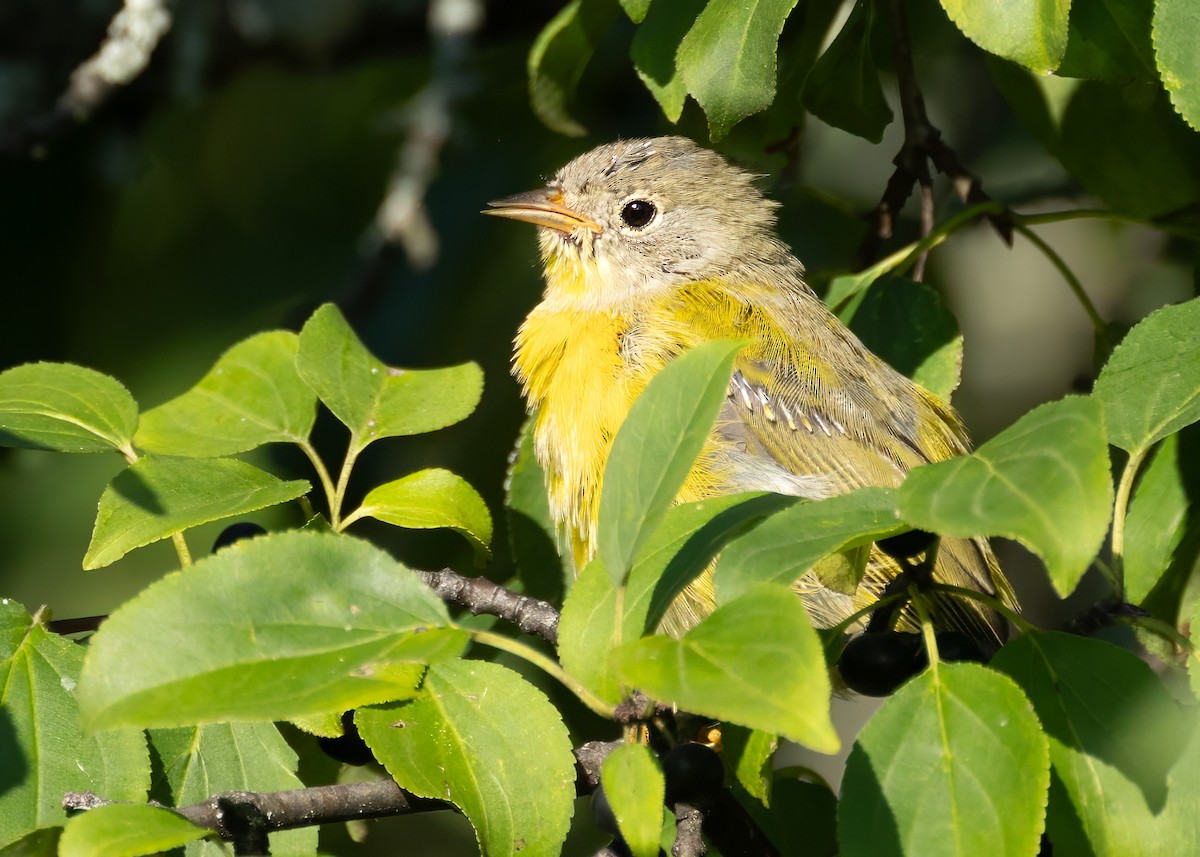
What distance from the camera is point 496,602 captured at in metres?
2.59

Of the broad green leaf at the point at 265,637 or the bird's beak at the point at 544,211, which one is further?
the bird's beak at the point at 544,211

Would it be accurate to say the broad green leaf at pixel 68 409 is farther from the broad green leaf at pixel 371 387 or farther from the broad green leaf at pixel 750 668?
the broad green leaf at pixel 750 668

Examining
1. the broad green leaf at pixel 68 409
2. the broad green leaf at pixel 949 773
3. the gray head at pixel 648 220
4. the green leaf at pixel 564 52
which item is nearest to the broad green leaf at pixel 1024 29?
the broad green leaf at pixel 949 773

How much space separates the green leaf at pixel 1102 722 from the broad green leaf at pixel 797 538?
42 cm

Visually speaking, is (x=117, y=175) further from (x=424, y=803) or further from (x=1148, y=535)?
(x=1148, y=535)

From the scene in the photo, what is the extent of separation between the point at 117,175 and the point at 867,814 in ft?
15.3

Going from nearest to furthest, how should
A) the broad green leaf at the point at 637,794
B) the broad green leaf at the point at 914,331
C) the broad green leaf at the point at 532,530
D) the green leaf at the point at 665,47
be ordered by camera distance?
the broad green leaf at the point at 637,794 → the green leaf at the point at 665,47 → the broad green leaf at the point at 914,331 → the broad green leaf at the point at 532,530

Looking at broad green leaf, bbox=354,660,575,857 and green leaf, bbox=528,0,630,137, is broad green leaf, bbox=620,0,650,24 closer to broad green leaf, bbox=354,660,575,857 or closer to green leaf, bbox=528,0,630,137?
green leaf, bbox=528,0,630,137

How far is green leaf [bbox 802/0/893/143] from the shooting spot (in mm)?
3170

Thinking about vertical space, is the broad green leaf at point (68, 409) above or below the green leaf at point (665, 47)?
below

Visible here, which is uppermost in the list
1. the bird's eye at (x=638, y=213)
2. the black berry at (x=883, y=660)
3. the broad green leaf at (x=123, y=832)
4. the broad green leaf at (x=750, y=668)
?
the bird's eye at (x=638, y=213)

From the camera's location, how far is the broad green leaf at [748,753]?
2.21 metres

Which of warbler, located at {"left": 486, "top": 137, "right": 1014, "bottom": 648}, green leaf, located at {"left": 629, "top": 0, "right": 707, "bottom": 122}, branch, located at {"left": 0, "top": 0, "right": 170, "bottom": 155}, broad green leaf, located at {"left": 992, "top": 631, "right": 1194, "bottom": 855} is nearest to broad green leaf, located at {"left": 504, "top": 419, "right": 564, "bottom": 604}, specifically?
warbler, located at {"left": 486, "top": 137, "right": 1014, "bottom": 648}

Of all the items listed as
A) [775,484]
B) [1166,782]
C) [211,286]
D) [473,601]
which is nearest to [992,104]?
[775,484]
